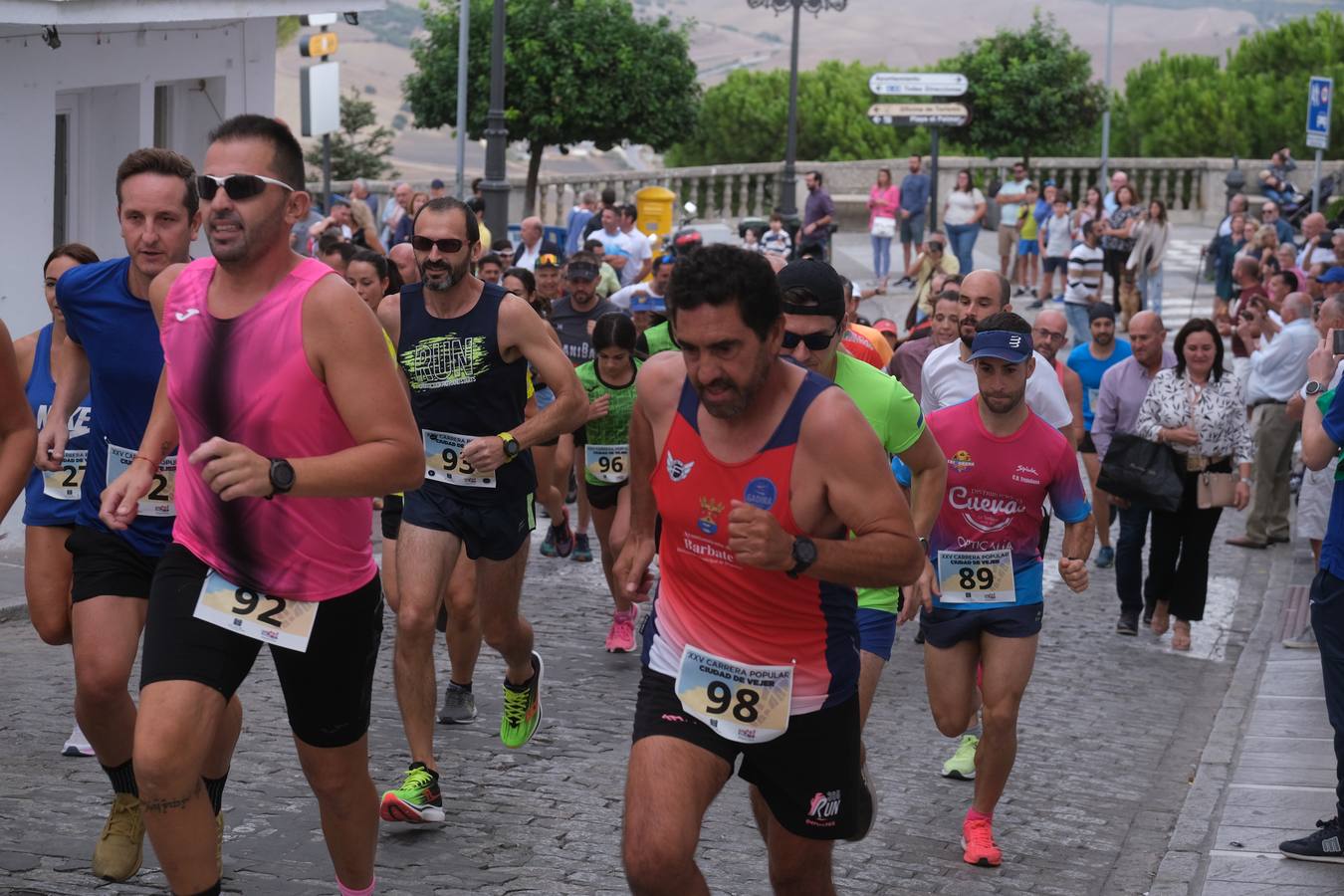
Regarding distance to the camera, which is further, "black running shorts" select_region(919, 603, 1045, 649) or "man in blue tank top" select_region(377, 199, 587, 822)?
"man in blue tank top" select_region(377, 199, 587, 822)

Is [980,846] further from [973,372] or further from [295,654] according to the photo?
[295,654]

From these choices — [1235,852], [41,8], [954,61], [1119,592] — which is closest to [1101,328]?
[1119,592]

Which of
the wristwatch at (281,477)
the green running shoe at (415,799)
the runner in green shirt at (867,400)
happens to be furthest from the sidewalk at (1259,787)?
the wristwatch at (281,477)

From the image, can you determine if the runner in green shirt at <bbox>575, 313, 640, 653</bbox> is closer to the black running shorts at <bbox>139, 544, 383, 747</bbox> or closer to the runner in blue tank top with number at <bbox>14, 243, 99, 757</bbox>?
the runner in blue tank top with number at <bbox>14, 243, 99, 757</bbox>

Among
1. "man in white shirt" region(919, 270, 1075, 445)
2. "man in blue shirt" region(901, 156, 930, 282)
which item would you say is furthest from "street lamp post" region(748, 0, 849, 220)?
"man in white shirt" region(919, 270, 1075, 445)

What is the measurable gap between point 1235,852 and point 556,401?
2.90 m

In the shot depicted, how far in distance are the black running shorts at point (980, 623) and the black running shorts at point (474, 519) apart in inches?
61.6

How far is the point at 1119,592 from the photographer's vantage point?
11.3m

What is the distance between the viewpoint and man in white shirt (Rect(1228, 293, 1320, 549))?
13.2m

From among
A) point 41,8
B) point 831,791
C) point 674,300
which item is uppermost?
point 41,8

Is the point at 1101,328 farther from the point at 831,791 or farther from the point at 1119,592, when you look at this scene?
the point at 831,791

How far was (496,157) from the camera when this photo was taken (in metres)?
21.8

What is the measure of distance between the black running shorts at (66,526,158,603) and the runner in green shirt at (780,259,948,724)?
1965 millimetres

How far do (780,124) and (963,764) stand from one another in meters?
42.5
